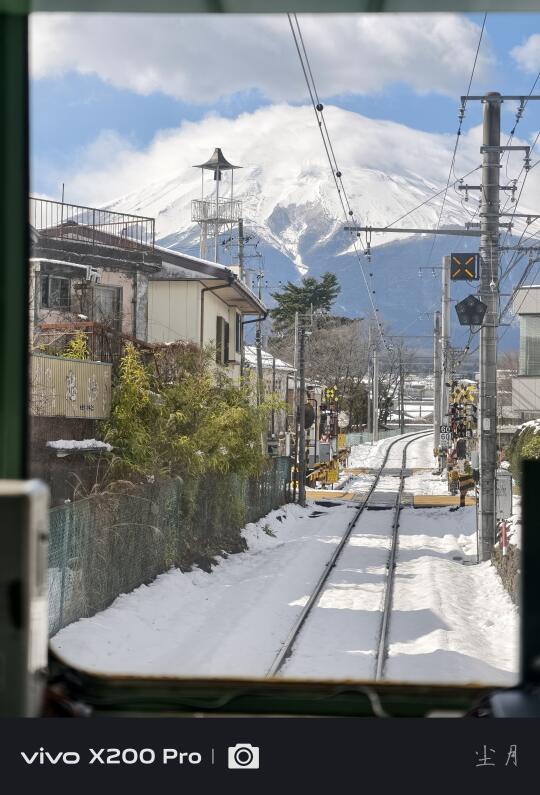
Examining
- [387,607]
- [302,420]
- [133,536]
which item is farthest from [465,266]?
[302,420]

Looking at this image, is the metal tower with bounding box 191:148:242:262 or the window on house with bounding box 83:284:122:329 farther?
the metal tower with bounding box 191:148:242:262

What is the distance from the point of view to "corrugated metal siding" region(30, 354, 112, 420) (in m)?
12.4

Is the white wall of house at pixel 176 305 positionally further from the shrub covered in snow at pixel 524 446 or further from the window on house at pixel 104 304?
the shrub covered in snow at pixel 524 446

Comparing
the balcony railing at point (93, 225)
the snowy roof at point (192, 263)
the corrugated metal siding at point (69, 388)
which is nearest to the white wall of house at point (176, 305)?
the snowy roof at point (192, 263)

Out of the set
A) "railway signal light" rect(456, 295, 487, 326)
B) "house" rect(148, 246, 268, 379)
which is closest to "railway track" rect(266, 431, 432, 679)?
"railway signal light" rect(456, 295, 487, 326)

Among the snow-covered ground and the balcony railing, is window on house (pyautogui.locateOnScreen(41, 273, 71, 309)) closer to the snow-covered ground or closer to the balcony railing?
the balcony railing

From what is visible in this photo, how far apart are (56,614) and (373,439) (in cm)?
5093

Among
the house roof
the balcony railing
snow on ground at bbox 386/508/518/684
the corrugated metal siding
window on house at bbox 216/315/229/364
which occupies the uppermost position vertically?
the balcony railing

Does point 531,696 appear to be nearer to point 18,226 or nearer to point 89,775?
point 89,775

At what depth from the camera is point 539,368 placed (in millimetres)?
31812

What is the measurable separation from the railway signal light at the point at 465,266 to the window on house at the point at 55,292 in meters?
6.55

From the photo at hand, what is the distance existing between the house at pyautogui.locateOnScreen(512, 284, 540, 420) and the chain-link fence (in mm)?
14391

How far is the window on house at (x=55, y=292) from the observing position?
53.7 feet

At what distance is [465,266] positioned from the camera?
657 inches
